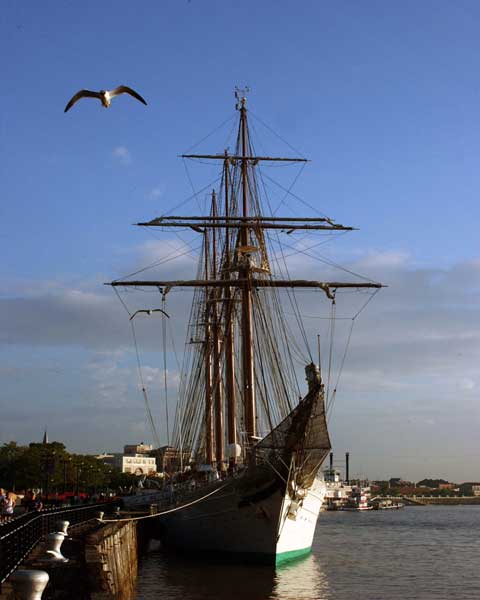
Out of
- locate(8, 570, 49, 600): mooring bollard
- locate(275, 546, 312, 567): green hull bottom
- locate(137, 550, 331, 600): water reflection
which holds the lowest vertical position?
locate(137, 550, 331, 600): water reflection

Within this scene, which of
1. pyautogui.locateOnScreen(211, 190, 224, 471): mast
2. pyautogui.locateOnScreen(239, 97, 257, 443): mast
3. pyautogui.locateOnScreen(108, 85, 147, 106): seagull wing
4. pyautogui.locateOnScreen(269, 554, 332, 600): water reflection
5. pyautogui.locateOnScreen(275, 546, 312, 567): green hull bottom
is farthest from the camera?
pyautogui.locateOnScreen(211, 190, 224, 471): mast

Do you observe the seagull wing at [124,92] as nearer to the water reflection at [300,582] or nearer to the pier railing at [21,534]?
the pier railing at [21,534]

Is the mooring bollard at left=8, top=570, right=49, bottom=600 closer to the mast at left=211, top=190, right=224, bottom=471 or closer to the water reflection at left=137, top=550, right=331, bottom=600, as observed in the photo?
the water reflection at left=137, top=550, right=331, bottom=600

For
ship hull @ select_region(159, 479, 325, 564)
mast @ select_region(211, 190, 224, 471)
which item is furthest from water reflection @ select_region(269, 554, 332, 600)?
mast @ select_region(211, 190, 224, 471)

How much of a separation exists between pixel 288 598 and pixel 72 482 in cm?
8200

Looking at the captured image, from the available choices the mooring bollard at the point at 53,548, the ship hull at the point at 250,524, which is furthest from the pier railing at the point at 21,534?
the ship hull at the point at 250,524

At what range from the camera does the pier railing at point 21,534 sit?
52.5 ft

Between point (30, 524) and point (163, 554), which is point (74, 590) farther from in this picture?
point (163, 554)

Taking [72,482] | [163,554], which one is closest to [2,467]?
[72,482]

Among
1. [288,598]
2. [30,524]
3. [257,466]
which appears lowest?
[288,598]

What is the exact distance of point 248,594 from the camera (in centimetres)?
2883

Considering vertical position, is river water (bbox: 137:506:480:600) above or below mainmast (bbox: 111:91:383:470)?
below

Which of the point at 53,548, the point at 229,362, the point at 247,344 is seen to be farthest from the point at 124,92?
the point at 229,362

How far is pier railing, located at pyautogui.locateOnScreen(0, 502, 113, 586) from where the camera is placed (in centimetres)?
1602
